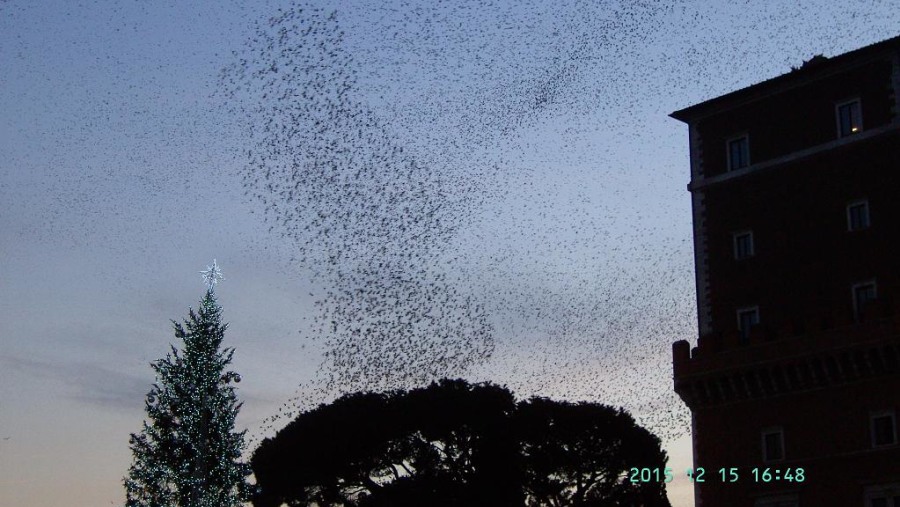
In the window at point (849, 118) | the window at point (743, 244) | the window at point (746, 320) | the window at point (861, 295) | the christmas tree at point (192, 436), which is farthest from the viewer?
the christmas tree at point (192, 436)

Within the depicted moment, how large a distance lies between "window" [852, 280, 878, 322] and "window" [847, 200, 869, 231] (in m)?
2.54

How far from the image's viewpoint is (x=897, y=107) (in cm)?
5625

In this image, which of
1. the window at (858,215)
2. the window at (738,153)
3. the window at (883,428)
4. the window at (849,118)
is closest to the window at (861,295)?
the window at (858,215)

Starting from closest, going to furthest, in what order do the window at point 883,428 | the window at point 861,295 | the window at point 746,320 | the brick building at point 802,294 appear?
the window at point 883,428
the brick building at point 802,294
the window at point 861,295
the window at point 746,320

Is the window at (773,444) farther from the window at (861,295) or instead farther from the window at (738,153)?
the window at (738,153)

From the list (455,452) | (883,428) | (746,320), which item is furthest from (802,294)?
(455,452)

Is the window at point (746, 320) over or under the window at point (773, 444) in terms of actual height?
over

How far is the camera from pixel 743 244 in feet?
196

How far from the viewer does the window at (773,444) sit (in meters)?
56.0

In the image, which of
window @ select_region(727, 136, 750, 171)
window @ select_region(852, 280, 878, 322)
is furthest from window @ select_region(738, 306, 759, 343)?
window @ select_region(727, 136, 750, 171)

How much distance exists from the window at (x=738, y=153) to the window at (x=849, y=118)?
467 centimetres

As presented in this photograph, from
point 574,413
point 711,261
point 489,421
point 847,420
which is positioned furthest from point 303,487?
point 847,420

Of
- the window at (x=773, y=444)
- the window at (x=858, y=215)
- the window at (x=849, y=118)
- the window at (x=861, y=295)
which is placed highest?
the window at (x=849, y=118)

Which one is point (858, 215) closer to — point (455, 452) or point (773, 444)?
point (773, 444)
